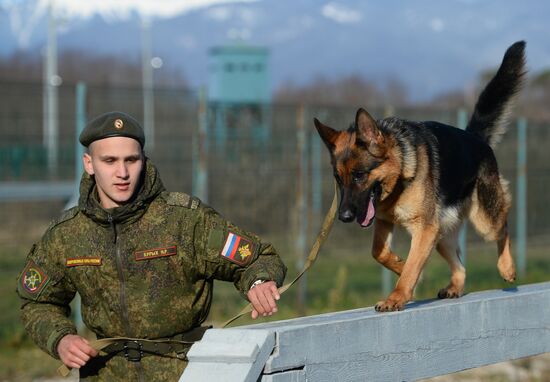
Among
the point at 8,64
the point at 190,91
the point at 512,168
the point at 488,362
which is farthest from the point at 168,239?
the point at 8,64

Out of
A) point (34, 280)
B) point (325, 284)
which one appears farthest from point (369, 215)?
point (325, 284)

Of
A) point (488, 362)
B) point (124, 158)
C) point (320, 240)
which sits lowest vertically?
point (488, 362)

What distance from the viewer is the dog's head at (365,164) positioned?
13.6 feet

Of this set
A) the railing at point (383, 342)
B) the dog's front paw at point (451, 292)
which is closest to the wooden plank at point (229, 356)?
the railing at point (383, 342)

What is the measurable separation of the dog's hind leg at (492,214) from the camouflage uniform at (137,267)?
187 cm

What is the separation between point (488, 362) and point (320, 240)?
0.82 metres

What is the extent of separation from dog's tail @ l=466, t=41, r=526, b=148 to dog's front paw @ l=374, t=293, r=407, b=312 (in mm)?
1657

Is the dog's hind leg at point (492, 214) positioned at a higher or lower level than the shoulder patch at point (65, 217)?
lower

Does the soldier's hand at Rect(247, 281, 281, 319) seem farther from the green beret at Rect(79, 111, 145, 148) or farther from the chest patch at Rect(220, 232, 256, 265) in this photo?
the green beret at Rect(79, 111, 145, 148)

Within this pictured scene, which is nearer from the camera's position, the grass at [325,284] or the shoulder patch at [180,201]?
the shoulder patch at [180,201]

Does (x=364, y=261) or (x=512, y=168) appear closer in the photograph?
(x=364, y=261)

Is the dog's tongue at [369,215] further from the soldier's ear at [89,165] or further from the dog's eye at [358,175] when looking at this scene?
the soldier's ear at [89,165]

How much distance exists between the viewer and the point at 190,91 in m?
9.51

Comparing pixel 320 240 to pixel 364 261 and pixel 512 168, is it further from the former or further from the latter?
pixel 512 168
